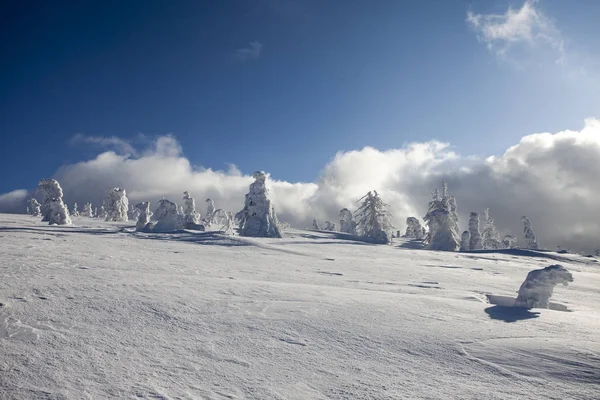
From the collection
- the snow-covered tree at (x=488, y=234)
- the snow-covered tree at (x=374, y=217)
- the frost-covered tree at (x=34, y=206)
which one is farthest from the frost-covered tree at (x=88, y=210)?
the snow-covered tree at (x=488, y=234)

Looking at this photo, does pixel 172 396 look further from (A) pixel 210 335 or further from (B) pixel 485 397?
(B) pixel 485 397

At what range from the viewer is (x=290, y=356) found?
147 inches

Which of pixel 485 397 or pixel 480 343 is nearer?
pixel 485 397

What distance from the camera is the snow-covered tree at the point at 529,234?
189 ft

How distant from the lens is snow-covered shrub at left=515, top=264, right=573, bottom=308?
6.86 metres

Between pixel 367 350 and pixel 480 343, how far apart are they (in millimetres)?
1549

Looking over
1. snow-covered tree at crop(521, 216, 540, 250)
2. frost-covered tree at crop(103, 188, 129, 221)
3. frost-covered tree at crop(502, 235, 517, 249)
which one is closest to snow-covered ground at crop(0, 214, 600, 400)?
frost-covered tree at crop(103, 188, 129, 221)

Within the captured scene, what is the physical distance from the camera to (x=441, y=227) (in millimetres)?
37219

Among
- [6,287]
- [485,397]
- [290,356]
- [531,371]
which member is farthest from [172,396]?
[6,287]

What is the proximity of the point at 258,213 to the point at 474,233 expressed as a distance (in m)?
32.3

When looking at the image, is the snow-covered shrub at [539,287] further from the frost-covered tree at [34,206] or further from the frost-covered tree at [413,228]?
the frost-covered tree at [34,206]

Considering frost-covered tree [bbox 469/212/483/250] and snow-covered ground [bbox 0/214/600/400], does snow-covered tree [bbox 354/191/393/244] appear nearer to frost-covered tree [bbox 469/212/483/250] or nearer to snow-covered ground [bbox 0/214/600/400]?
frost-covered tree [bbox 469/212/483/250]

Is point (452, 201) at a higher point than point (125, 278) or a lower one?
higher

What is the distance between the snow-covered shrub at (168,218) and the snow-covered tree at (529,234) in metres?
57.4
